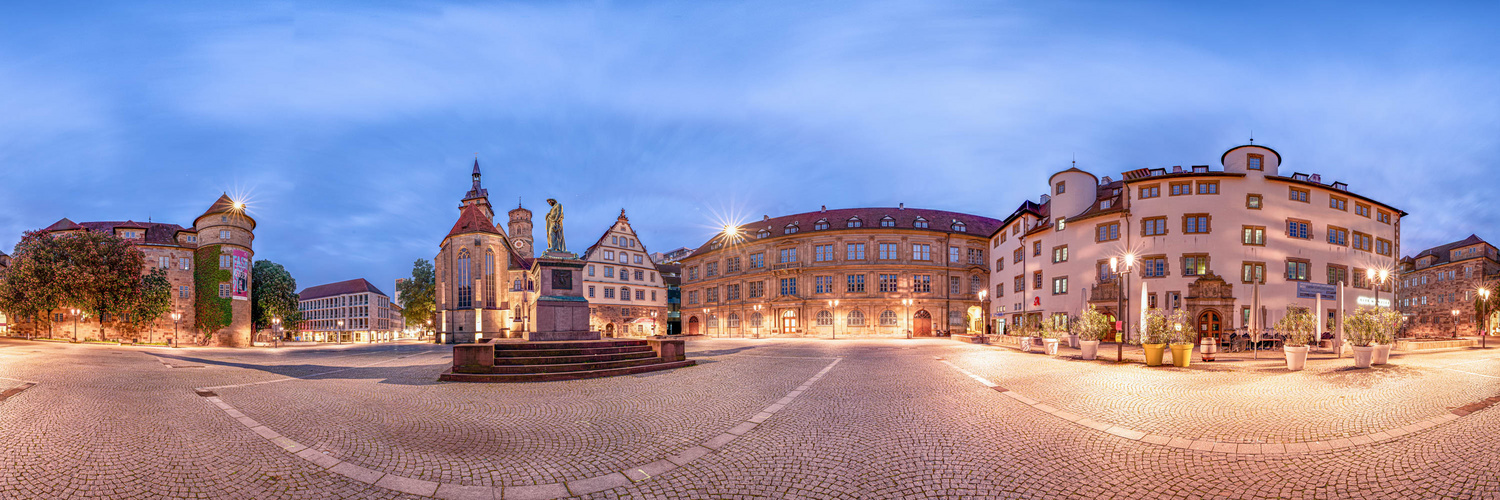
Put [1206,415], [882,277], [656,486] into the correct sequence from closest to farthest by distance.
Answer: [656,486] < [1206,415] < [882,277]

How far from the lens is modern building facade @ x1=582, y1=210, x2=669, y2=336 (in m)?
59.9

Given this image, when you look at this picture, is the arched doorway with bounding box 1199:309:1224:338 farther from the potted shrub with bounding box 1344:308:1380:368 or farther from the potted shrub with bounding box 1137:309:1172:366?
the potted shrub with bounding box 1137:309:1172:366

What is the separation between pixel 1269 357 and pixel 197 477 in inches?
1146

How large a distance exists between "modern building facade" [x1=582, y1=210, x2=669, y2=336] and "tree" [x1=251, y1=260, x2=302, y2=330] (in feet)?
99.2

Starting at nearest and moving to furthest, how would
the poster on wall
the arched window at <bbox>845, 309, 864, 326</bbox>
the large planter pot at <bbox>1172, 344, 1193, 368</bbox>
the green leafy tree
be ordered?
the large planter pot at <bbox>1172, 344, 1193, 368</bbox> < the green leafy tree < the poster on wall < the arched window at <bbox>845, 309, 864, 326</bbox>

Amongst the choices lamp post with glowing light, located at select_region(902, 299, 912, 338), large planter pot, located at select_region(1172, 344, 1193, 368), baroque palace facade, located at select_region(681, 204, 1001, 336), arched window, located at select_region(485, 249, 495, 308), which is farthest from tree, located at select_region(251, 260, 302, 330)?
large planter pot, located at select_region(1172, 344, 1193, 368)

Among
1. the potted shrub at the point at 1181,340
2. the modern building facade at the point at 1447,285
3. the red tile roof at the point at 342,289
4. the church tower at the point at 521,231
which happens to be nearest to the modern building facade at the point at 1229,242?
the potted shrub at the point at 1181,340

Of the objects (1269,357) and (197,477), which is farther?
(1269,357)

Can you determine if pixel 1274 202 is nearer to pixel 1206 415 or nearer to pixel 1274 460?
pixel 1206 415

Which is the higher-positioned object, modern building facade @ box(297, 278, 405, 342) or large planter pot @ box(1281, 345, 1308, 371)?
large planter pot @ box(1281, 345, 1308, 371)

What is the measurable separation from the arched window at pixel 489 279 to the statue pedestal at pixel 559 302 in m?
35.6

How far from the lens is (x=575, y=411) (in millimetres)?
9828

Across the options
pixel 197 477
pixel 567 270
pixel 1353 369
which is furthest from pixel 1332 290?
pixel 197 477

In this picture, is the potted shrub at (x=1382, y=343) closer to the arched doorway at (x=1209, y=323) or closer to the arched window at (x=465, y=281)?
the arched doorway at (x=1209, y=323)
